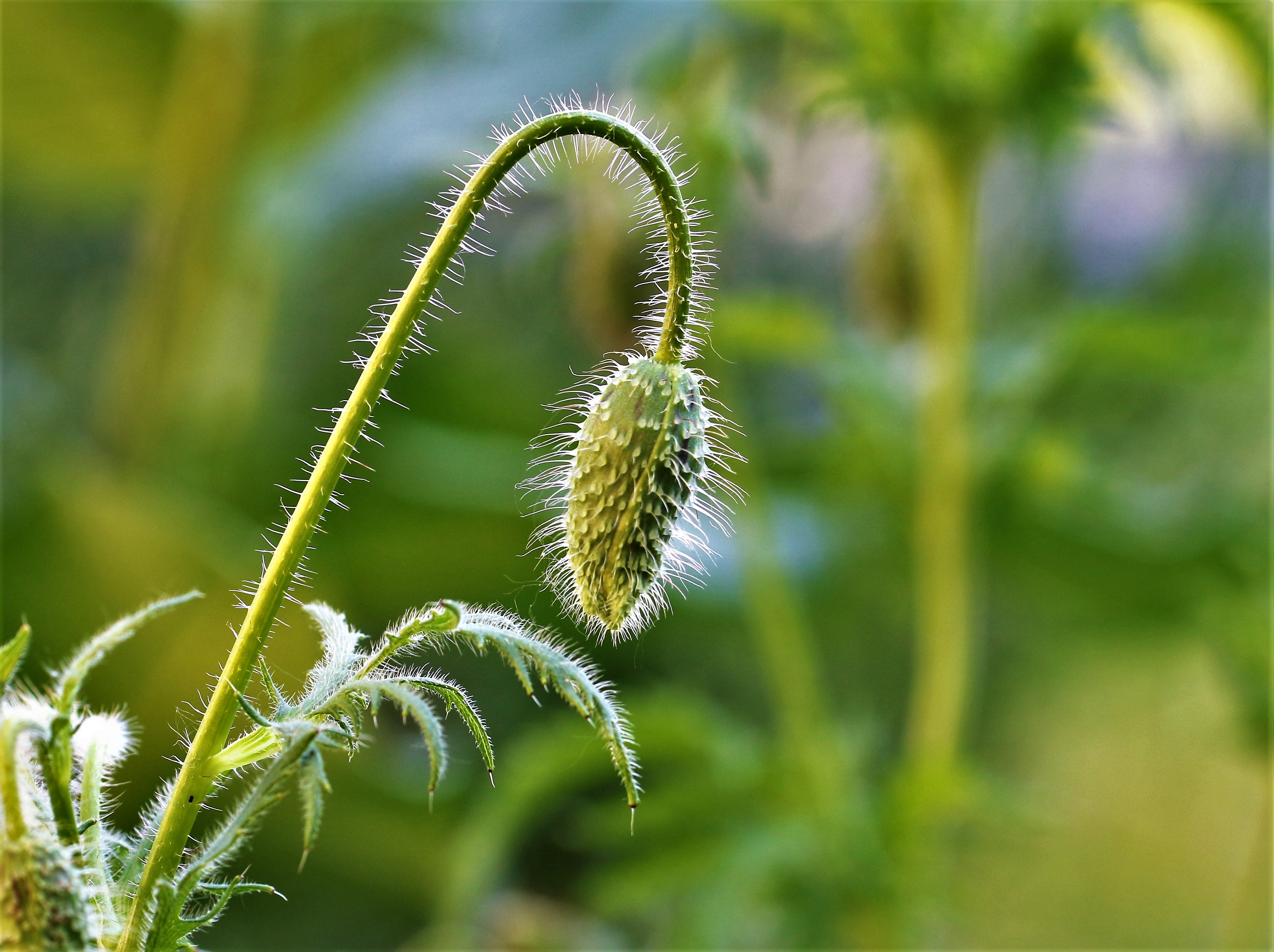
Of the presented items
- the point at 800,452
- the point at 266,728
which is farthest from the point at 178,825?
the point at 800,452

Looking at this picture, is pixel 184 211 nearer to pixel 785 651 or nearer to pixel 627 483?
pixel 785 651

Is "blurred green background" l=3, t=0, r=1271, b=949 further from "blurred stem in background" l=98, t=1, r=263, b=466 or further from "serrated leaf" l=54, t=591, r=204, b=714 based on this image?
"serrated leaf" l=54, t=591, r=204, b=714

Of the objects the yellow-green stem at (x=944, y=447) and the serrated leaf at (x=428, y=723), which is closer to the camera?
the serrated leaf at (x=428, y=723)

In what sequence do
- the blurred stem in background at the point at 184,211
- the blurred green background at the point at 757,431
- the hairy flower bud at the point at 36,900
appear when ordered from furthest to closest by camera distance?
the blurred stem in background at the point at 184,211 → the blurred green background at the point at 757,431 → the hairy flower bud at the point at 36,900

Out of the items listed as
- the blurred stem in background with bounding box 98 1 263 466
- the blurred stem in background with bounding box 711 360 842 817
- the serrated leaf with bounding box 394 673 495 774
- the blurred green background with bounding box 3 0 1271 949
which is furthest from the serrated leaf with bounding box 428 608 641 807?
the blurred stem in background with bounding box 98 1 263 466

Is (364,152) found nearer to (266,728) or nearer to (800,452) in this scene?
(800,452)

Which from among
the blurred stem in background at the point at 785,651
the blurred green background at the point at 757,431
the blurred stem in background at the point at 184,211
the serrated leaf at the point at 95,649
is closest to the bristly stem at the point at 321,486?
the serrated leaf at the point at 95,649

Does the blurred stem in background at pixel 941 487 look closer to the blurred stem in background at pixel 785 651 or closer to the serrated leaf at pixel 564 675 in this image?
the blurred stem in background at pixel 785 651
